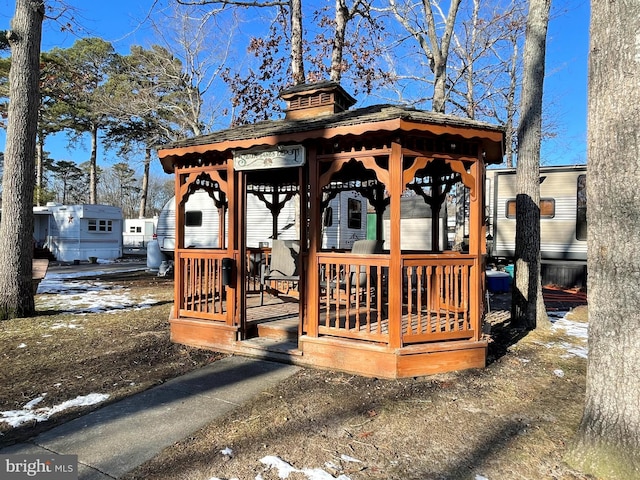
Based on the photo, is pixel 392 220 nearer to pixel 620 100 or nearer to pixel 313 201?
pixel 313 201

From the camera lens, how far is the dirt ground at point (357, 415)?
2.52m

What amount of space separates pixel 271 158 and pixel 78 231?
19.4 meters

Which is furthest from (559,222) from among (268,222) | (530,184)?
(268,222)

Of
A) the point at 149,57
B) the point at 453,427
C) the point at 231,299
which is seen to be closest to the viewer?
the point at 453,427

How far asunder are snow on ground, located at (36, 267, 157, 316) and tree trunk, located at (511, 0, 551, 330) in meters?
7.03

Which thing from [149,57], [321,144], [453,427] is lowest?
[453,427]

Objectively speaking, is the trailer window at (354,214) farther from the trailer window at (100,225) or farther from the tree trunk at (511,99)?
the trailer window at (100,225)

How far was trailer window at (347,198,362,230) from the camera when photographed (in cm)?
1450

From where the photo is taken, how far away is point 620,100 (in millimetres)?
2424

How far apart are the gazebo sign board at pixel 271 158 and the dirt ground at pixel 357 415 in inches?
90.2

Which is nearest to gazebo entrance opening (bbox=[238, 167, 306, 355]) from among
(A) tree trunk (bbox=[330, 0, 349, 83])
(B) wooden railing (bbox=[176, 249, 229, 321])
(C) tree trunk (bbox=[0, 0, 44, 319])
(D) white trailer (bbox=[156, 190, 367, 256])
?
(B) wooden railing (bbox=[176, 249, 229, 321])

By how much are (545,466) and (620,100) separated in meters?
2.27

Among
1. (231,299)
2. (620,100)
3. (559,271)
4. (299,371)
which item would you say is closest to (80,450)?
(299,371)

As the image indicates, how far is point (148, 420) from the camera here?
3146mm
